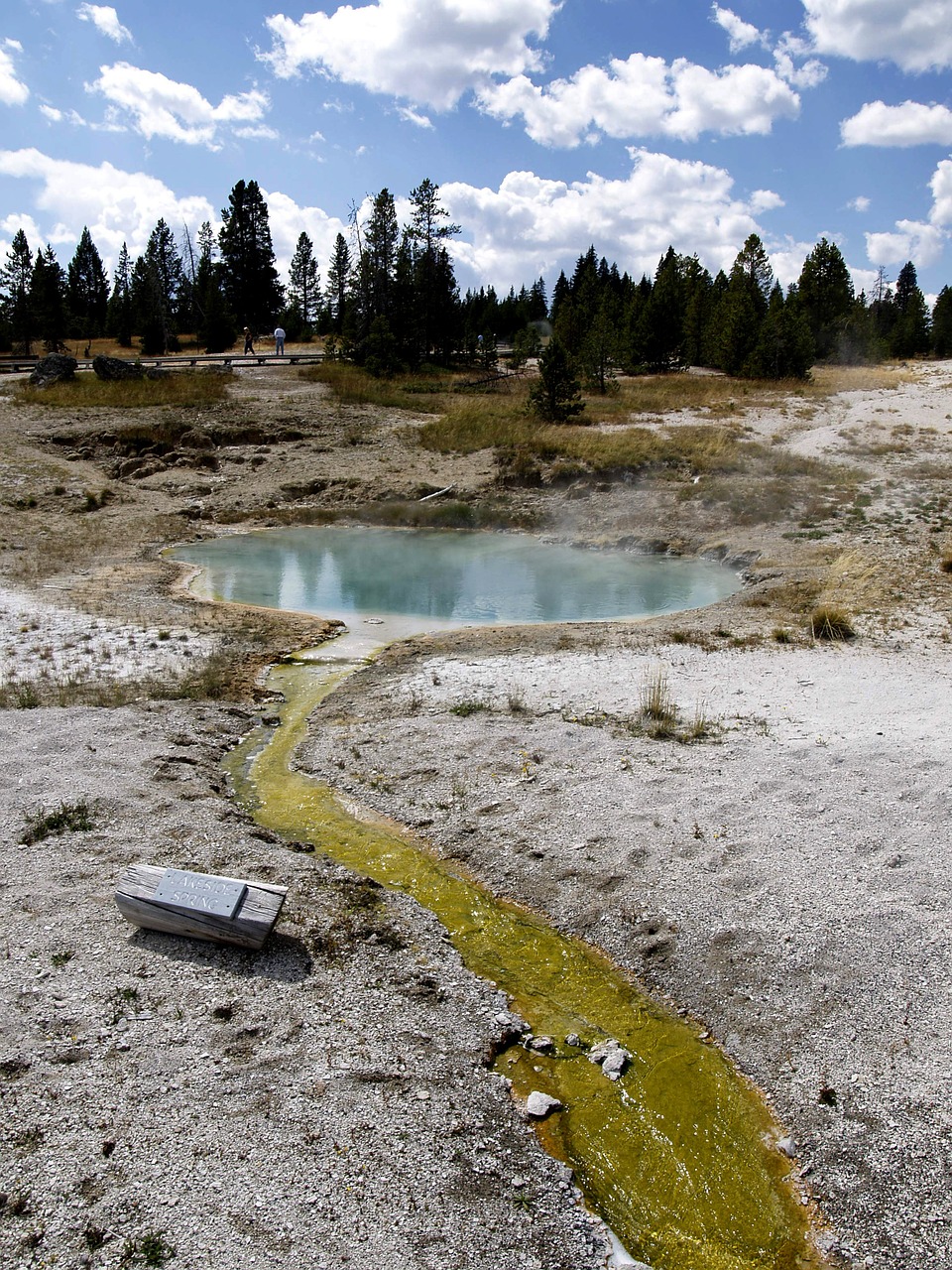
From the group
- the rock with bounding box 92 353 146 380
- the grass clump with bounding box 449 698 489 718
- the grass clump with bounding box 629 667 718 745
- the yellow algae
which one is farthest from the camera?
the rock with bounding box 92 353 146 380

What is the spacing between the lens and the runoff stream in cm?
488

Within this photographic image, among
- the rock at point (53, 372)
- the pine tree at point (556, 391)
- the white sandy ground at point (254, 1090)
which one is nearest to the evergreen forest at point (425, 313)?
the pine tree at point (556, 391)

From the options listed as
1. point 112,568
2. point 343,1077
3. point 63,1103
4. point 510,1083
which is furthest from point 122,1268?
point 112,568

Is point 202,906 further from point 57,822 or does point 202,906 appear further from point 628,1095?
point 628,1095

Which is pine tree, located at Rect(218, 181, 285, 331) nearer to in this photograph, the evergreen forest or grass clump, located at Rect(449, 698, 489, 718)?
the evergreen forest

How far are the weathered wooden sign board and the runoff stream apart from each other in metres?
1.70

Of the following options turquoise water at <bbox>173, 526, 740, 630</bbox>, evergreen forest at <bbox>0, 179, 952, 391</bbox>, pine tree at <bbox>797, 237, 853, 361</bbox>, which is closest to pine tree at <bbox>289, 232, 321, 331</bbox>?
evergreen forest at <bbox>0, 179, 952, 391</bbox>

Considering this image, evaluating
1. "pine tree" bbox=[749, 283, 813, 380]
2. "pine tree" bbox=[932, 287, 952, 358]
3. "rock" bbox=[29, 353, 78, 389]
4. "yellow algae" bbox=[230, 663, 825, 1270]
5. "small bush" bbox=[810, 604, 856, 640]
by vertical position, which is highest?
"pine tree" bbox=[932, 287, 952, 358]

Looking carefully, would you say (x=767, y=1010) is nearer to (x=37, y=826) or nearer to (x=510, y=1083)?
(x=510, y=1083)

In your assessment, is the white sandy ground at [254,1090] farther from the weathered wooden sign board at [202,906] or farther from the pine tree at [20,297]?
the pine tree at [20,297]

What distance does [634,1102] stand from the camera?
5.80m

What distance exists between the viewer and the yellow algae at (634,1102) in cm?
487

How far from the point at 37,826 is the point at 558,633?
31.1 feet

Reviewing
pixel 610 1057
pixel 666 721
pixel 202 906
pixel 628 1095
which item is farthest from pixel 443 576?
pixel 628 1095
